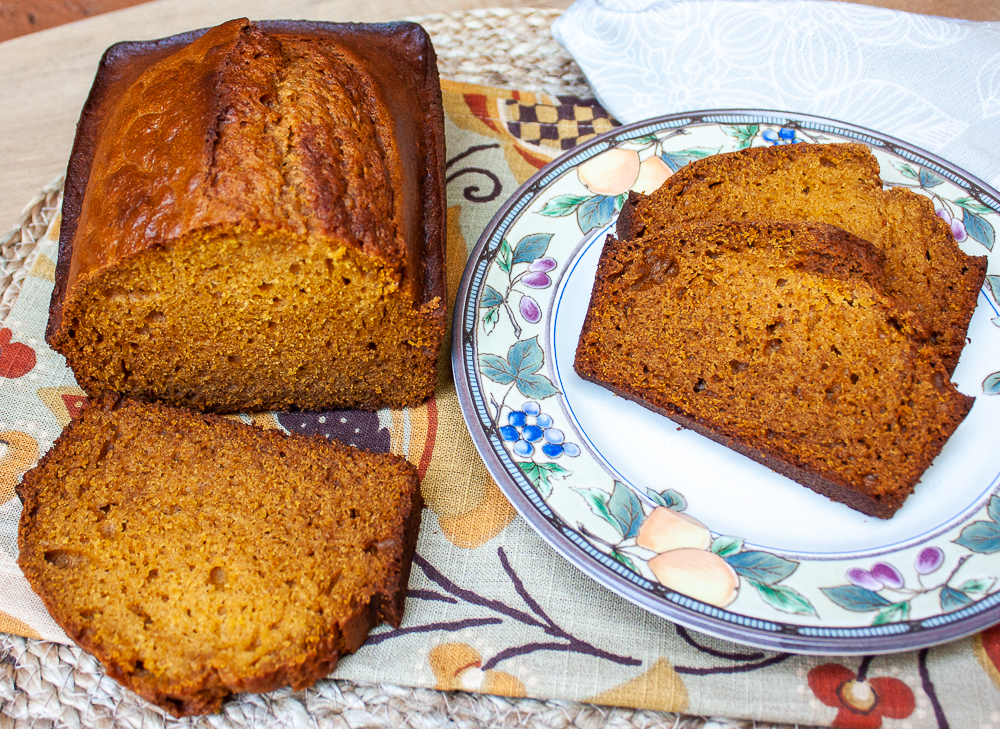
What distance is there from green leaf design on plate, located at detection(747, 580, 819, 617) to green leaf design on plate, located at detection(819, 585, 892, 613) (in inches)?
2.6

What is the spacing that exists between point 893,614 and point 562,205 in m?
1.65

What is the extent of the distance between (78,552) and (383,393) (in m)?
0.98

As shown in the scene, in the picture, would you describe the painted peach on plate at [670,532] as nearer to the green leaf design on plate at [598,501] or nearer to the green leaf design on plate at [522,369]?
the green leaf design on plate at [598,501]

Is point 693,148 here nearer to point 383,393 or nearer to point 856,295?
point 856,295

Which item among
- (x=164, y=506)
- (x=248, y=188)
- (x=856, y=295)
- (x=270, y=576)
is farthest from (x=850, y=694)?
(x=248, y=188)

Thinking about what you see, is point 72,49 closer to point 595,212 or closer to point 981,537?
point 595,212

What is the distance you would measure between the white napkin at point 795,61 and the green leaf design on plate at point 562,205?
695mm

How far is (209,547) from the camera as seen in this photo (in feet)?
7.11

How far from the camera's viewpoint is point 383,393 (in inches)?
104

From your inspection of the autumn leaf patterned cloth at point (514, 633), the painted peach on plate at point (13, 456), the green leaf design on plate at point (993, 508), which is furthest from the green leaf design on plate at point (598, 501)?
the painted peach on plate at point (13, 456)

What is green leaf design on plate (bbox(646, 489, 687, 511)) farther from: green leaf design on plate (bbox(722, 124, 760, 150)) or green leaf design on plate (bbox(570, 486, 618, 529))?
green leaf design on plate (bbox(722, 124, 760, 150))

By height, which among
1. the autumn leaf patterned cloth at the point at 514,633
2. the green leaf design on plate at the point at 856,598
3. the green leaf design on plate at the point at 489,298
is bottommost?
the autumn leaf patterned cloth at the point at 514,633

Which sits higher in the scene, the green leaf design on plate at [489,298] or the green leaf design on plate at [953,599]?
the green leaf design on plate at [489,298]

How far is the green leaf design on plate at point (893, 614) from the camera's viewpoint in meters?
1.98
